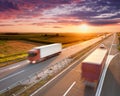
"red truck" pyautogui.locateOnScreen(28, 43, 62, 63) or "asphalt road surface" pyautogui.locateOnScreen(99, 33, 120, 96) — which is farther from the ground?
"red truck" pyautogui.locateOnScreen(28, 43, 62, 63)

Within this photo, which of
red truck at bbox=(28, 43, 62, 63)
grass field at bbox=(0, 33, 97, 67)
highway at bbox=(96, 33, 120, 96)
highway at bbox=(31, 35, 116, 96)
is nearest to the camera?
highway at bbox=(31, 35, 116, 96)

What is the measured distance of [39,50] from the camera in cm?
3634

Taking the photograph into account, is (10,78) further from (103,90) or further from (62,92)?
(103,90)

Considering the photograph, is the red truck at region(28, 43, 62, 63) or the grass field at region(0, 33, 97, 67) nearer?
the red truck at region(28, 43, 62, 63)

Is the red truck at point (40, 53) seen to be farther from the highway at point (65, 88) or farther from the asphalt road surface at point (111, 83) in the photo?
the asphalt road surface at point (111, 83)

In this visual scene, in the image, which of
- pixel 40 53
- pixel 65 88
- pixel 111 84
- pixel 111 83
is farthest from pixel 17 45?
pixel 111 84

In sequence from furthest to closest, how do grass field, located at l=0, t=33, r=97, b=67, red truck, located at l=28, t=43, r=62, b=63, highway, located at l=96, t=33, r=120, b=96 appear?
grass field, located at l=0, t=33, r=97, b=67, red truck, located at l=28, t=43, r=62, b=63, highway, located at l=96, t=33, r=120, b=96

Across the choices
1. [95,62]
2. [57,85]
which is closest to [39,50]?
[57,85]

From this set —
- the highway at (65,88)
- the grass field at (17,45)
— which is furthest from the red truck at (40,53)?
the highway at (65,88)

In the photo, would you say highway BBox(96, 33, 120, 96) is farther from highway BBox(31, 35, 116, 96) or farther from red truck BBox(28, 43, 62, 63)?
red truck BBox(28, 43, 62, 63)

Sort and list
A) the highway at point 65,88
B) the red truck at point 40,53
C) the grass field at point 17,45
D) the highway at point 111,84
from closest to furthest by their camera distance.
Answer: the highway at point 65,88, the highway at point 111,84, the red truck at point 40,53, the grass field at point 17,45

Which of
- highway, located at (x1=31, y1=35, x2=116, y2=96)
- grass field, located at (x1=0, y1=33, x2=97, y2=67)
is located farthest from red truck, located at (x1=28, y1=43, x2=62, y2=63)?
Result: highway, located at (x1=31, y1=35, x2=116, y2=96)

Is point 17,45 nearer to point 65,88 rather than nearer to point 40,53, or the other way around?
point 40,53

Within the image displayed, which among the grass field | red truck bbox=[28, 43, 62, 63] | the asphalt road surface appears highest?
red truck bbox=[28, 43, 62, 63]
